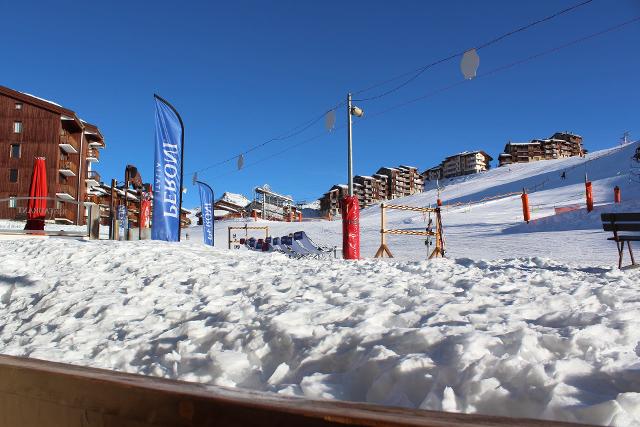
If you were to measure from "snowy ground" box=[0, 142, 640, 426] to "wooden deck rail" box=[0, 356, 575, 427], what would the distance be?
121 cm

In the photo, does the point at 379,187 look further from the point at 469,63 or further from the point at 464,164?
the point at 469,63

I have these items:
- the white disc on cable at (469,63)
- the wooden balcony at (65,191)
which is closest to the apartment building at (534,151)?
the wooden balcony at (65,191)

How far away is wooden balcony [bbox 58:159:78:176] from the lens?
40.8 metres

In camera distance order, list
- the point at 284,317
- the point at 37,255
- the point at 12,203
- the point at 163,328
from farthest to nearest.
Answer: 1. the point at 12,203
2. the point at 37,255
3. the point at 163,328
4. the point at 284,317

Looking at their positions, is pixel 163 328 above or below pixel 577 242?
below

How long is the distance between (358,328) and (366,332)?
11cm

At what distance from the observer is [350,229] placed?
11.4 metres

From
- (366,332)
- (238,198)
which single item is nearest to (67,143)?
(366,332)

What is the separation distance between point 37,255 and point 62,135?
3698 cm

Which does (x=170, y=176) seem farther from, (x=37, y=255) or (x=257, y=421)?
(x=257, y=421)

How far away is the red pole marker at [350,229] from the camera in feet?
36.8

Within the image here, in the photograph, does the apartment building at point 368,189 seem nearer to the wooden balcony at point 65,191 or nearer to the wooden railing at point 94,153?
the wooden railing at point 94,153

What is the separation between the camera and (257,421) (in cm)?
119

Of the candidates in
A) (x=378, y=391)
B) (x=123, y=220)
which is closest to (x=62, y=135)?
(x=123, y=220)
